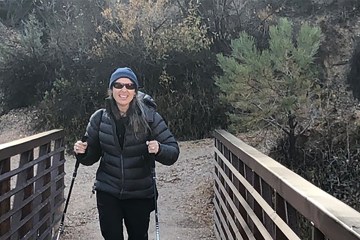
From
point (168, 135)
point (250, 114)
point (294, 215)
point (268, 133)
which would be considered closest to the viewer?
point (294, 215)

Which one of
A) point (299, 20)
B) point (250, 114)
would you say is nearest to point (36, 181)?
point (250, 114)

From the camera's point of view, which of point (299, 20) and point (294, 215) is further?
point (299, 20)

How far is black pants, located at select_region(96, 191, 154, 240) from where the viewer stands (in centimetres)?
411

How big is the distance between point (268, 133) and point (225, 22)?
16.8 feet

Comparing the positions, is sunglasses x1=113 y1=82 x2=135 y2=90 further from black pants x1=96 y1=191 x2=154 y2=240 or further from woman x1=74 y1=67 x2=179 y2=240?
black pants x1=96 y1=191 x2=154 y2=240

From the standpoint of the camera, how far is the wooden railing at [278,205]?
1.75 meters

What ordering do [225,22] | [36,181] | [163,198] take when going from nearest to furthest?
[36,181] → [163,198] → [225,22]

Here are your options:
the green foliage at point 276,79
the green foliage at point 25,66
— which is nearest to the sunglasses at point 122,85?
the green foliage at point 276,79

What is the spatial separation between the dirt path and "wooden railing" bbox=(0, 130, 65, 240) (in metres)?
1.14

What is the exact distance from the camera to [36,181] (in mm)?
5266

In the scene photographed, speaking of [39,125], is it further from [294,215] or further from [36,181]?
[294,215]

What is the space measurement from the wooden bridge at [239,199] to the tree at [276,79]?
4.52 metres

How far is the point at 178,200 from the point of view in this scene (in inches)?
385

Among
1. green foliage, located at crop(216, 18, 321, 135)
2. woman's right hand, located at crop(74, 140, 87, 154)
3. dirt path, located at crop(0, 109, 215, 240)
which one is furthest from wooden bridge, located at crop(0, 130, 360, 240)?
green foliage, located at crop(216, 18, 321, 135)
